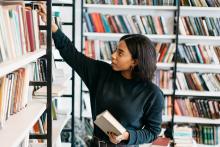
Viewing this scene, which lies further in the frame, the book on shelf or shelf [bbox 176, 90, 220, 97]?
shelf [bbox 176, 90, 220, 97]

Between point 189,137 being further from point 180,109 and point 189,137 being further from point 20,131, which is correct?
point 20,131

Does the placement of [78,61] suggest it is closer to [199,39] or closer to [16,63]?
[16,63]

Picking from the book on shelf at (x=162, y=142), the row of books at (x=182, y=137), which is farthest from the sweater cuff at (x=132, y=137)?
the row of books at (x=182, y=137)

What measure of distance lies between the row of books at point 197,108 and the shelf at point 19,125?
233cm

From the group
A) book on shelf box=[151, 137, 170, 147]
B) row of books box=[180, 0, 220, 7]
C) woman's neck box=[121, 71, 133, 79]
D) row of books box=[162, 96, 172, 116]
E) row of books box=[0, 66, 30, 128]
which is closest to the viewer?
row of books box=[0, 66, 30, 128]

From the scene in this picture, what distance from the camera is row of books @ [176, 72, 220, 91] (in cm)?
416

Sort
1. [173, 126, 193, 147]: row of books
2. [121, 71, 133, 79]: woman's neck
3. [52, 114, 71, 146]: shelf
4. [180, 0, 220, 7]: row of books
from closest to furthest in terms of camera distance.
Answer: [121, 71, 133, 79]: woman's neck → [52, 114, 71, 146]: shelf → [173, 126, 193, 147]: row of books → [180, 0, 220, 7]: row of books

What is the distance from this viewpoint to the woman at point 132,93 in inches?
81.7

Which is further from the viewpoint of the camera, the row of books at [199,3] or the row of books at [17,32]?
the row of books at [199,3]

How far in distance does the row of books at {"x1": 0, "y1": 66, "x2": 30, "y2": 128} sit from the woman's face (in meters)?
0.47

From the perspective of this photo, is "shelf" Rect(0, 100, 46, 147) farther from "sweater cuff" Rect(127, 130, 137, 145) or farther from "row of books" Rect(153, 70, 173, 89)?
"row of books" Rect(153, 70, 173, 89)

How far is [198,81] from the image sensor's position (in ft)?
13.7

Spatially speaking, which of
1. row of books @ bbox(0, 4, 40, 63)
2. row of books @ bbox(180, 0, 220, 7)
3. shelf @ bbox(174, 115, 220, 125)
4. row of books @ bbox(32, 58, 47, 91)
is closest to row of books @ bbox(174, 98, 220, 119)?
shelf @ bbox(174, 115, 220, 125)

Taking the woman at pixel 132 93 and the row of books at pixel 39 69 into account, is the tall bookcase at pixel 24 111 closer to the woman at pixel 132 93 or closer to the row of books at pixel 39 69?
the row of books at pixel 39 69
